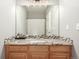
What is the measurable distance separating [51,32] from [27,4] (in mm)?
910

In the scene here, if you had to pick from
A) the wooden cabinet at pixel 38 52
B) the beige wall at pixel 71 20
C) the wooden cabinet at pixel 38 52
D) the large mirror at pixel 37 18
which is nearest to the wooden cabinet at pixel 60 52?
the wooden cabinet at pixel 38 52

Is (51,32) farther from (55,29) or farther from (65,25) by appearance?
(65,25)

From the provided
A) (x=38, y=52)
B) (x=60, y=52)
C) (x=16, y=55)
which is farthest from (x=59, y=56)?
(x=16, y=55)

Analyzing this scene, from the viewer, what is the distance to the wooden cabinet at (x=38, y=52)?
351cm

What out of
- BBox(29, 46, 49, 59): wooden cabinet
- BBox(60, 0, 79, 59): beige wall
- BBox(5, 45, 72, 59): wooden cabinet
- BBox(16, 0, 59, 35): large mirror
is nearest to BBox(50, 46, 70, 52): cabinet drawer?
BBox(5, 45, 72, 59): wooden cabinet

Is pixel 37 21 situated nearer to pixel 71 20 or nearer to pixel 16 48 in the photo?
pixel 71 20

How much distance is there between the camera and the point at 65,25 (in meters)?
4.04

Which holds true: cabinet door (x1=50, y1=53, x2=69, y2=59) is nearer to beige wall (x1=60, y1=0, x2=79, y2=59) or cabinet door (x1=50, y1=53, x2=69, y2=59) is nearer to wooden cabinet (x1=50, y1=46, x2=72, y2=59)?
wooden cabinet (x1=50, y1=46, x2=72, y2=59)

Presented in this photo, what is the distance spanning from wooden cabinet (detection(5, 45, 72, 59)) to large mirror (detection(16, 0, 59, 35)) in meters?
0.76

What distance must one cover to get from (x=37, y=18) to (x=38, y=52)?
1006 mm

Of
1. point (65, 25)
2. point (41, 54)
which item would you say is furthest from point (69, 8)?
point (41, 54)

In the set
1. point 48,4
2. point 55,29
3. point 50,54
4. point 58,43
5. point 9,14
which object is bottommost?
point 50,54

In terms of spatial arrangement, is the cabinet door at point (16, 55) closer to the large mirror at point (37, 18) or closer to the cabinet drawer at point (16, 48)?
the cabinet drawer at point (16, 48)

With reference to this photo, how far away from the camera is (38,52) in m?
3.51
